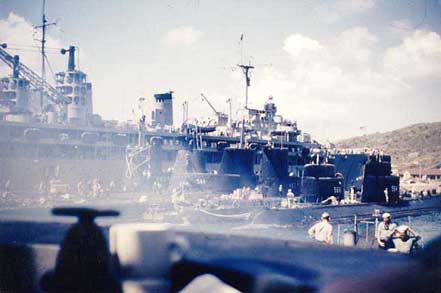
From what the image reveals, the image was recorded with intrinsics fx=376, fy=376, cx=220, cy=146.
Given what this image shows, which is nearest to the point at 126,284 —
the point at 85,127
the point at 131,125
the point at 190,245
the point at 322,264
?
the point at 190,245

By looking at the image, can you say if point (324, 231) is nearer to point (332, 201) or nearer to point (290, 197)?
point (290, 197)

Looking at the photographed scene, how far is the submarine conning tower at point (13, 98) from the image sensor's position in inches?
118

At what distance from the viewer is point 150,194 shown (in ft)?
30.0

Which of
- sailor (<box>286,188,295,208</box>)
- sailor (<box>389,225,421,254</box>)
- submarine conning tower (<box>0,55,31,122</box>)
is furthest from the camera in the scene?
sailor (<box>286,188,295,208</box>)

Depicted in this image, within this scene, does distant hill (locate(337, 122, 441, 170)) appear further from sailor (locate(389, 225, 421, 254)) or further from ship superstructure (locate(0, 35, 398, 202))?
ship superstructure (locate(0, 35, 398, 202))

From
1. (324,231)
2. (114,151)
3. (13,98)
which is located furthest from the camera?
(114,151)

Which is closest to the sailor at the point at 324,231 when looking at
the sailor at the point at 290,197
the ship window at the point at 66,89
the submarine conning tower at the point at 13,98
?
the submarine conning tower at the point at 13,98

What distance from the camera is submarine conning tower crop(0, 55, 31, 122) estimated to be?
9.81 feet

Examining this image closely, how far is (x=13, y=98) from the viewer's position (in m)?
3.93

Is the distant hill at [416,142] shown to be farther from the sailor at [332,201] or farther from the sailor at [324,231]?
the sailor at [332,201]

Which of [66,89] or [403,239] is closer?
[403,239]

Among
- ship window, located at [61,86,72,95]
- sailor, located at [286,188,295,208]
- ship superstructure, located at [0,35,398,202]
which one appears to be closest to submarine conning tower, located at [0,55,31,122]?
ship superstructure, located at [0,35,398,202]

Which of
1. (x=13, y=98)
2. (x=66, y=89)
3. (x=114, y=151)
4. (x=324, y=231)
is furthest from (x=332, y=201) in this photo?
(x=13, y=98)

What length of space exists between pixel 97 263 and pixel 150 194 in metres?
8.26
